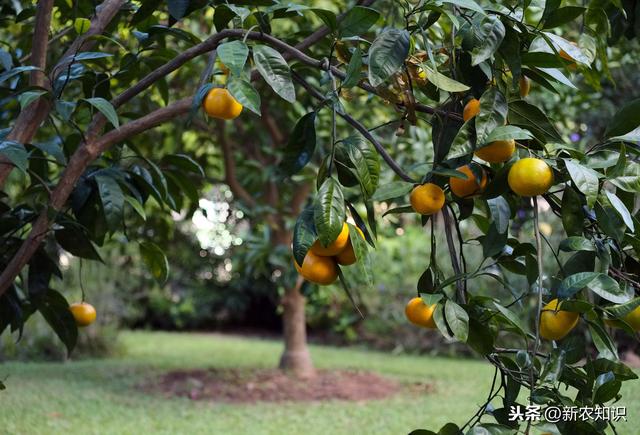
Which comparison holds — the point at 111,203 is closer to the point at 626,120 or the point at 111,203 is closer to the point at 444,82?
the point at 444,82

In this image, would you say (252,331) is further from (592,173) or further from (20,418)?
(592,173)

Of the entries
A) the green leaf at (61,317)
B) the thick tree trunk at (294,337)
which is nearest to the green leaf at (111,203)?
the green leaf at (61,317)

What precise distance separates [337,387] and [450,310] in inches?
122

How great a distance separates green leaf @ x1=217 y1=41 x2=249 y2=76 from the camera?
0.90 m

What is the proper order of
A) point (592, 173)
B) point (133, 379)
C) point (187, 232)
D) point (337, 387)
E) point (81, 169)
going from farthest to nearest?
1. point (187, 232)
2. point (133, 379)
3. point (337, 387)
4. point (81, 169)
5. point (592, 173)

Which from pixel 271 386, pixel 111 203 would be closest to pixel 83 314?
pixel 111 203

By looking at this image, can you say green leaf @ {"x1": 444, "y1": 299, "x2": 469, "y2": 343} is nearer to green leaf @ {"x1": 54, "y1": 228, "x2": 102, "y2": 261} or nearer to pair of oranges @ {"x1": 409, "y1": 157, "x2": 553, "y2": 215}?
pair of oranges @ {"x1": 409, "y1": 157, "x2": 553, "y2": 215}

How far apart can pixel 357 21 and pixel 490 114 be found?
25cm

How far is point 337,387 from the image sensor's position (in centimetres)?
390

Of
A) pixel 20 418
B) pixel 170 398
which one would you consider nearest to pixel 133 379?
pixel 170 398

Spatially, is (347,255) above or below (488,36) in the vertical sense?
below

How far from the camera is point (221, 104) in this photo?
3.51 ft

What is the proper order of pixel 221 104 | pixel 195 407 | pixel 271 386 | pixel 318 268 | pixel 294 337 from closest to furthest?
pixel 318 268 → pixel 221 104 → pixel 195 407 → pixel 271 386 → pixel 294 337

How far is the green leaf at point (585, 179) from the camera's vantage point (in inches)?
32.8
